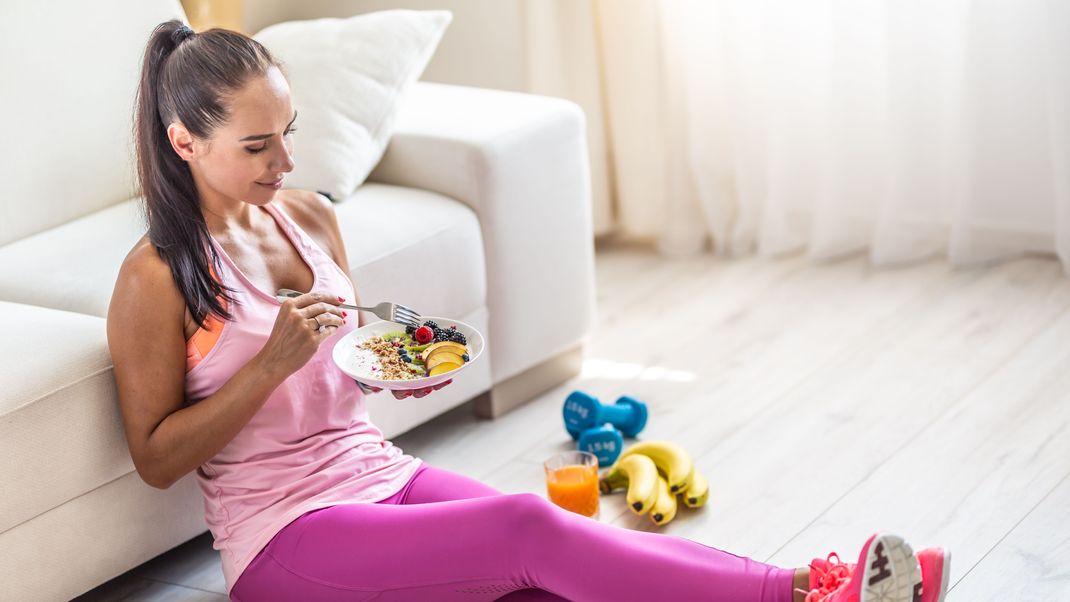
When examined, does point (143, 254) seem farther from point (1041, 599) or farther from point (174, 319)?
point (1041, 599)

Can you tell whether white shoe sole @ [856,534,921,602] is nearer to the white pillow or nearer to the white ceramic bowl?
the white ceramic bowl

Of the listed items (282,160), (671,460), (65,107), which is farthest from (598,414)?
(65,107)

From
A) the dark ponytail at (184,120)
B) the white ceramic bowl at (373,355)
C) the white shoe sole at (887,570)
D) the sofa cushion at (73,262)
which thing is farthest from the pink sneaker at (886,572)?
the sofa cushion at (73,262)

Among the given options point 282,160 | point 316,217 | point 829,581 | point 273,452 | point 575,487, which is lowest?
point 575,487

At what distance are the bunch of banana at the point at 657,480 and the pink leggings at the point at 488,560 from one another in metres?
0.46

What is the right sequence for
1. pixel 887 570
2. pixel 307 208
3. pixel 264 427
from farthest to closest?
pixel 307 208 → pixel 264 427 → pixel 887 570

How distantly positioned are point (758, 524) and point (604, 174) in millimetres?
1679

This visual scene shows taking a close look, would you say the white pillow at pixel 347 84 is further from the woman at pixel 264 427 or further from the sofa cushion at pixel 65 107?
the woman at pixel 264 427

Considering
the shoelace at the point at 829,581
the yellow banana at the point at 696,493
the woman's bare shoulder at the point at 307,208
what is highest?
the woman's bare shoulder at the point at 307,208

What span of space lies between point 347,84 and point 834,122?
132 centimetres

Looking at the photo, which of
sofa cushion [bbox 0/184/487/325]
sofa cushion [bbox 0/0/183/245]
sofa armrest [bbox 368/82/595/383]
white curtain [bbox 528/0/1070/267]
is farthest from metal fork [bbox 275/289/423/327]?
white curtain [bbox 528/0/1070/267]

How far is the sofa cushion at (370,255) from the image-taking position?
220cm

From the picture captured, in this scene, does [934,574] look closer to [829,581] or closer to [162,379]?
[829,581]

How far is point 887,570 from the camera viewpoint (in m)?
1.52
